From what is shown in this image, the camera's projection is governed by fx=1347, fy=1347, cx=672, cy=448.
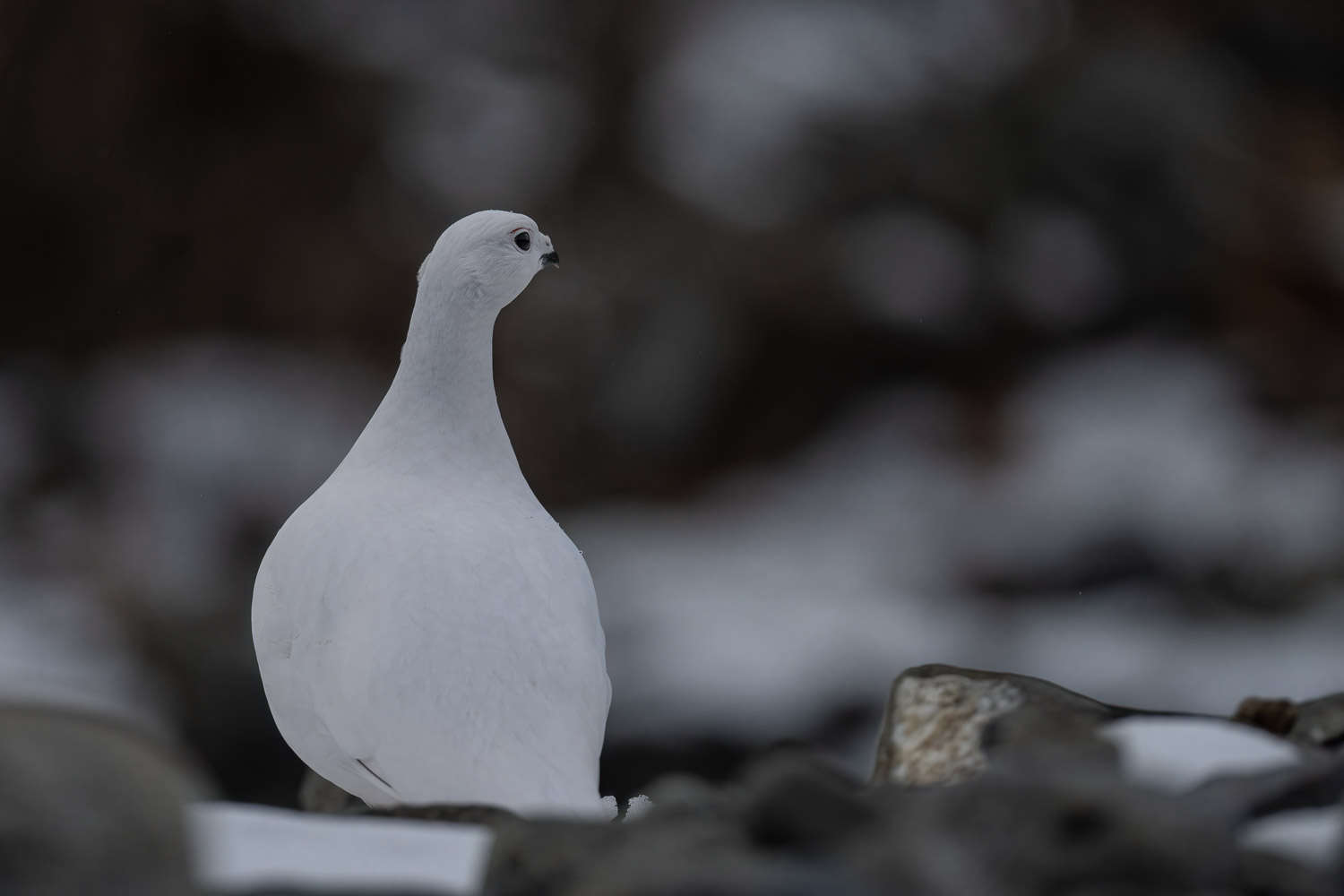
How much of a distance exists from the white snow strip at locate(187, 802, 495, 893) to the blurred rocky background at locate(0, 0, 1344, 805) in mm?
4850

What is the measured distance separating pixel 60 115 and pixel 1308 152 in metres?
6.99

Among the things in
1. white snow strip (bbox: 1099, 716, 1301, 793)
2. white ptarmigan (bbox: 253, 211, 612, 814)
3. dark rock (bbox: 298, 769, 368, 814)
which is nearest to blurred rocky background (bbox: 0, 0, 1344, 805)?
dark rock (bbox: 298, 769, 368, 814)

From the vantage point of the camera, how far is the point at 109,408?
7348 millimetres

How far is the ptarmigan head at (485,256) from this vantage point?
3.04 m

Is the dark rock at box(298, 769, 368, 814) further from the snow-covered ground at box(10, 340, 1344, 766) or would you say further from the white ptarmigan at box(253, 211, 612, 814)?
the snow-covered ground at box(10, 340, 1344, 766)

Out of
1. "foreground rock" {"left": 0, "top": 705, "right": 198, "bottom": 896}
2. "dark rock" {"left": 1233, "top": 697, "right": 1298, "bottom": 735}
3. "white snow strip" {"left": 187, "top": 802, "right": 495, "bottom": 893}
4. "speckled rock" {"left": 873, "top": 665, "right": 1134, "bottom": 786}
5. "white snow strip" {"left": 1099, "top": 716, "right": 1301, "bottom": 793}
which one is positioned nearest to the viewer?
"foreground rock" {"left": 0, "top": 705, "right": 198, "bottom": 896}

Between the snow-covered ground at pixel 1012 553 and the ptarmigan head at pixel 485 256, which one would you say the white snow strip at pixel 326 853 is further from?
the snow-covered ground at pixel 1012 553

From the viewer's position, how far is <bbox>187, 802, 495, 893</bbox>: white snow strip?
1650 millimetres

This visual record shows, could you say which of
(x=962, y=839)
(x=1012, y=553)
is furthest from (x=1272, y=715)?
(x=1012, y=553)

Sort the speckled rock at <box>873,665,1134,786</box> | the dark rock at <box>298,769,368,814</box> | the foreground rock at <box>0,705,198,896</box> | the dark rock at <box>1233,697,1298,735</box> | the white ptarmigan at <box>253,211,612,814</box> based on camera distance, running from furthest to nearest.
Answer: the dark rock at <box>298,769,368,814</box>
the white ptarmigan at <box>253,211,612,814</box>
the dark rock at <box>1233,697,1298,735</box>
the speckled rock at <box>873,665,1134,786</box>
the foreground rock at <box>0,705,198,896</box>

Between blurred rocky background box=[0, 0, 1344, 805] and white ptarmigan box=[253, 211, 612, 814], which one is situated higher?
blurred rocky background box=[0, 0, 1344, 805]

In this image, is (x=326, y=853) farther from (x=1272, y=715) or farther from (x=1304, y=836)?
A: (x=1272, y=715)

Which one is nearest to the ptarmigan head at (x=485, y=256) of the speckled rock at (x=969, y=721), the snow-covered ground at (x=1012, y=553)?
the speckled rock at (x=969, y=721)

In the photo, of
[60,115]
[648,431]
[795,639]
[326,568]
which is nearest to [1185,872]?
[326,568]
